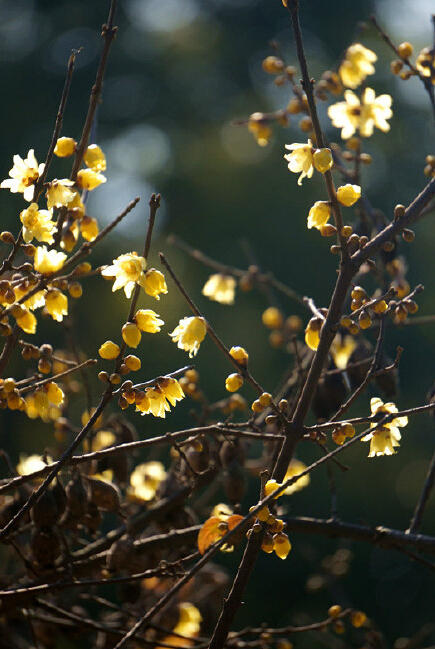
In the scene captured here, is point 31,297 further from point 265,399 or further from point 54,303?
point 265,399

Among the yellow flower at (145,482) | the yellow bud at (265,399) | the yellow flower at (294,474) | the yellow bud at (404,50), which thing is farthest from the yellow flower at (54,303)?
the yellow bud at (404,50)

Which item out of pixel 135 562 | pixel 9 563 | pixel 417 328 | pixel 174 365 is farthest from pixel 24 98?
pixel 135 562

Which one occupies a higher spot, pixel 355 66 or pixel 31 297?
pixel 355 66

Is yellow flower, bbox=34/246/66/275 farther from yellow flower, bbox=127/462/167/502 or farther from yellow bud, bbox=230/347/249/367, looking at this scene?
yellow flower, bbox=127/462/167/502

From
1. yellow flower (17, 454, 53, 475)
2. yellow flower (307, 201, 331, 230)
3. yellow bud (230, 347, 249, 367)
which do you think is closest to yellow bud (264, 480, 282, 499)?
yellow bud (230, 347, 249, 367)

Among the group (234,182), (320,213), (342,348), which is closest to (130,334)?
(320,213)

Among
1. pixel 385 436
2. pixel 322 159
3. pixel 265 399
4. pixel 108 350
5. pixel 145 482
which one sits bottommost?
Answer: pixel 145 482

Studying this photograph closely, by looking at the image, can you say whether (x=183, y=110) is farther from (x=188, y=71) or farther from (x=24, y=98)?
(x=24, y=98)
